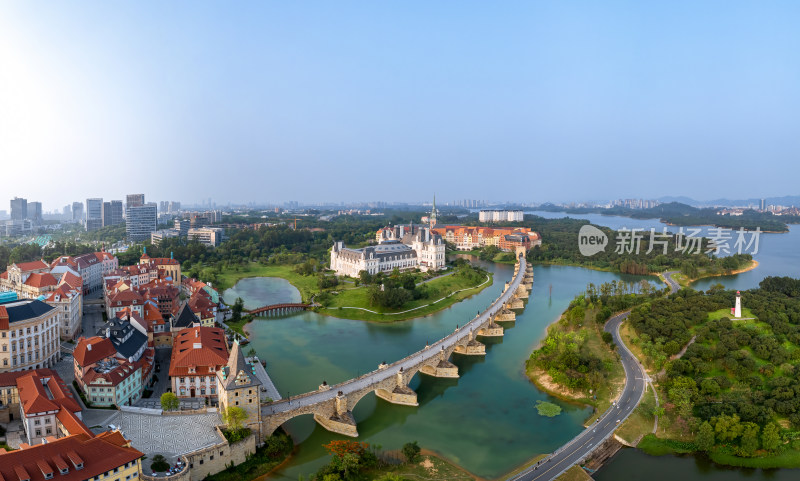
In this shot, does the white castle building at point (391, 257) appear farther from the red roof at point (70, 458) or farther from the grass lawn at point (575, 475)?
the red roof at point (70, 458)

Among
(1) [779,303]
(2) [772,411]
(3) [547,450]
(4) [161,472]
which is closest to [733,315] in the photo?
(1) [779,303]

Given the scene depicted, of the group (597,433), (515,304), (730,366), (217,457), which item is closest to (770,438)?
(730,366)

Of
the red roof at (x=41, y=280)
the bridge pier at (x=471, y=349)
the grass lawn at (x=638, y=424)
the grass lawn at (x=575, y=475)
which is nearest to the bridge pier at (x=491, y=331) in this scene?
the bridge pier at (x=471, y=349)

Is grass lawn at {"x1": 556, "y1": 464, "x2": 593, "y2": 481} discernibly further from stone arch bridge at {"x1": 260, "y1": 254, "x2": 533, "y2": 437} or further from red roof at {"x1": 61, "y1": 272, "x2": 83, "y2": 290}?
red roof at {"x1": 61, "y1": 272, "x2": 83, "y2": 290}

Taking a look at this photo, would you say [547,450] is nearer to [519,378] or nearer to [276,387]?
[519,378]

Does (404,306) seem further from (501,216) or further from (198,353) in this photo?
(501,216)
